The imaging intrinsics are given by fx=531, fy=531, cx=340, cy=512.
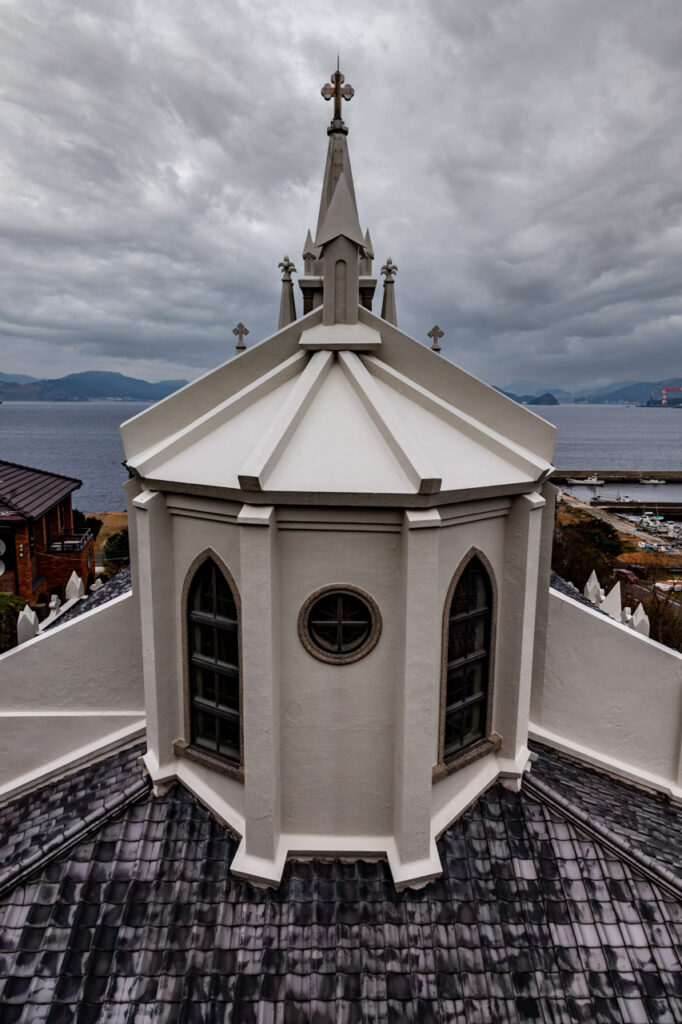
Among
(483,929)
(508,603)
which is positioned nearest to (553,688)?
(508,603)

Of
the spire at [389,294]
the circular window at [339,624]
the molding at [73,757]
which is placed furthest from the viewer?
the spire at [389,294]

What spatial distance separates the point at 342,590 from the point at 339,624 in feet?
1.77

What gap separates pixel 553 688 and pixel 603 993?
5114 millimetres

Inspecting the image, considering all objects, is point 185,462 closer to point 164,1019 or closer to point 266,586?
point 266,586

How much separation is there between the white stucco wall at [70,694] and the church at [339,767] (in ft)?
3.39

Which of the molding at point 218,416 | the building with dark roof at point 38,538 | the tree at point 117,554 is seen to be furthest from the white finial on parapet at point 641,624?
the tree at point 117,554

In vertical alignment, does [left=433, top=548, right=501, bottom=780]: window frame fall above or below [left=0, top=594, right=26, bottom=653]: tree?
above

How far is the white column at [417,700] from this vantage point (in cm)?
746

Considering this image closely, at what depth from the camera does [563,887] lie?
7.93 meters

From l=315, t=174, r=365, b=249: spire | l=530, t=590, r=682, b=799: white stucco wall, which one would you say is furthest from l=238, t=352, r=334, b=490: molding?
l=530, t=590, r=682, b=799: white stucco wall

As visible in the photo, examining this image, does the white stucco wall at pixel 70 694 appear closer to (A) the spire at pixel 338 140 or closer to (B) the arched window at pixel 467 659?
(B) the arched window at pixel 467 659

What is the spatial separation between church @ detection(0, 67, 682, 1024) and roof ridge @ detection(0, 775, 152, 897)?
0.03 m

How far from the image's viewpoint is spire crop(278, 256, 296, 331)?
13.8 metres

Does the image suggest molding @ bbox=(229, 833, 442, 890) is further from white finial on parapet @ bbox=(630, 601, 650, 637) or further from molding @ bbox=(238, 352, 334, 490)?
white finial on parapet @ bbox=(630, 601, 650, 637)
